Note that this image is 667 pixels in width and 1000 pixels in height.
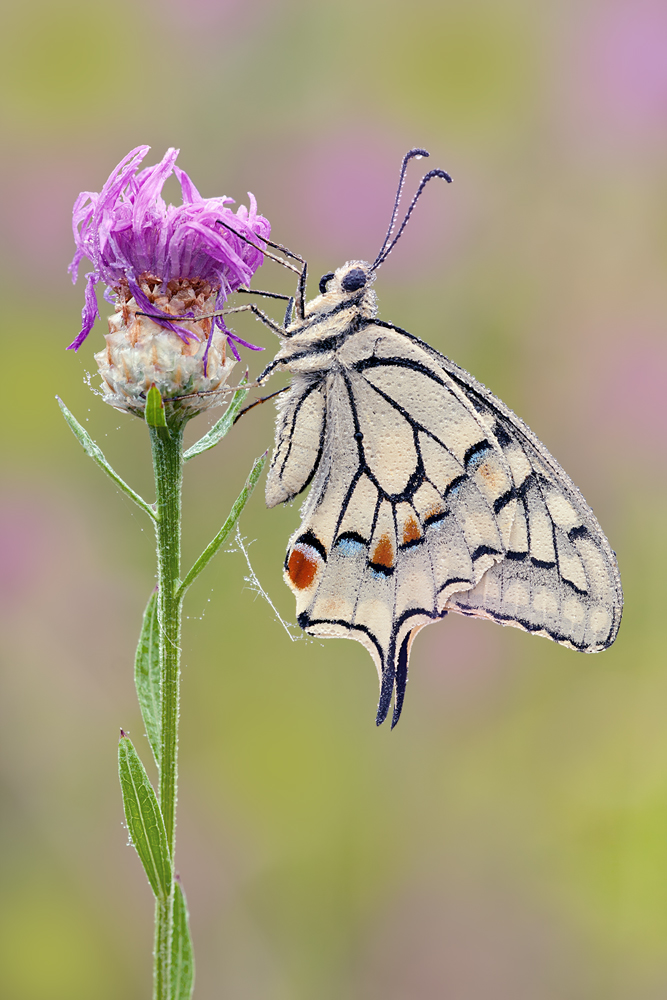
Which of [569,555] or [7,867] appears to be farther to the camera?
[7,867]

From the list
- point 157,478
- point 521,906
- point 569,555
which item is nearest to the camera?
point 157,478

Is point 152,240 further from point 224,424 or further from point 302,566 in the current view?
point 302,566

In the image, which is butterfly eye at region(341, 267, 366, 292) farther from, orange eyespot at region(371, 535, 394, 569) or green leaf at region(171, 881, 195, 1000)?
green leaf at region(171, 881, 195, 1000)

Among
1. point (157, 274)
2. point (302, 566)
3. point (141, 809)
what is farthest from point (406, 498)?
point (141, 809)

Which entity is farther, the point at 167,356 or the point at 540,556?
the point at 540,556

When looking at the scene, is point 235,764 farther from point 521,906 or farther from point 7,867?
point 521,906

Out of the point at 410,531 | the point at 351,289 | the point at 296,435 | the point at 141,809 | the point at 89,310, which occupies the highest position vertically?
the point at 351,289

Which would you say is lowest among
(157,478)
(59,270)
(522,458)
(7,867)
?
(7,867)

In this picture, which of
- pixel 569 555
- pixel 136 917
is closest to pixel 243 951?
pixel 136 917
